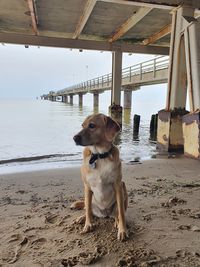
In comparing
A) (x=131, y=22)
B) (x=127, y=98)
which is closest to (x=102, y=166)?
(x=131, y=22)

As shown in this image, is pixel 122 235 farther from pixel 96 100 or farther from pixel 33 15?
pixel 96 100

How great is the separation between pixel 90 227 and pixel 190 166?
339 cm

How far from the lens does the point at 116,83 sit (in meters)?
13.6

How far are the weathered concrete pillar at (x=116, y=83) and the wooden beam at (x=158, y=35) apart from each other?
134cm

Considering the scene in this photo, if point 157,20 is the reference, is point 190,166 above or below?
below

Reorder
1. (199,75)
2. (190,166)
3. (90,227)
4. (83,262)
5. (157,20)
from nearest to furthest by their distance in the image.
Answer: (83,262)
(90,227)
(190,166)
(199,75)
(157,20)

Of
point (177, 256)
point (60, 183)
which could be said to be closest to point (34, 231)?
point (177, 256)

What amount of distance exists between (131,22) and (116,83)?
402cm

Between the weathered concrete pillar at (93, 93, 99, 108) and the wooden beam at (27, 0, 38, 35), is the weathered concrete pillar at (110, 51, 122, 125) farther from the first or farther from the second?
the weathered concrete pillar at (93, 93, 99, 108)

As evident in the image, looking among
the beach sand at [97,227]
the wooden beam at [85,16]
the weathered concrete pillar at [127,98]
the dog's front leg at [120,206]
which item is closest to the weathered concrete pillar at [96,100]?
the weathered concrete pillar at [127,98]

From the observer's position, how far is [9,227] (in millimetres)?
2738

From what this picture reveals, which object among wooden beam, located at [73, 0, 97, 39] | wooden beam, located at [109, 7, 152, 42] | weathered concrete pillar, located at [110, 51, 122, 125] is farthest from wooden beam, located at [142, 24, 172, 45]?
wooden beam, located at [73, 0, 97, 39]

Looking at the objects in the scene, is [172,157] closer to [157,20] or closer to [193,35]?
[193,35]

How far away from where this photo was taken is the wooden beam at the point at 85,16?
8.13 metres
